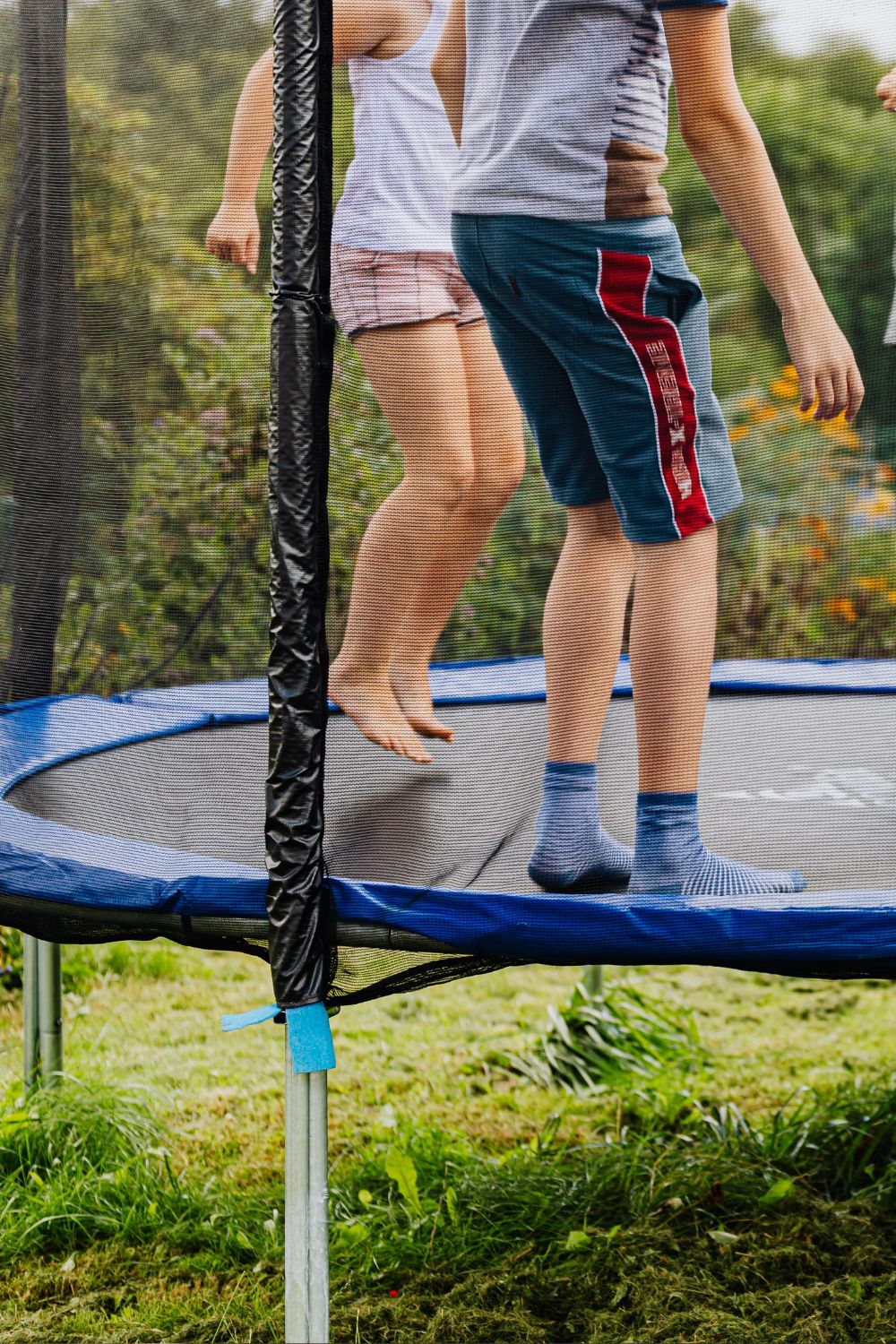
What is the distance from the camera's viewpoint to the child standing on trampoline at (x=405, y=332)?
1.35 metres

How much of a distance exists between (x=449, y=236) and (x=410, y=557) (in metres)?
0.33

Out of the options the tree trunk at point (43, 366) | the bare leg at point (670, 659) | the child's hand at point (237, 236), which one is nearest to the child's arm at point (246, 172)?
the child's hand at point (237, 236)

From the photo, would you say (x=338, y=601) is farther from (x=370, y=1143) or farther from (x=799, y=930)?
(x=370, y=1143)

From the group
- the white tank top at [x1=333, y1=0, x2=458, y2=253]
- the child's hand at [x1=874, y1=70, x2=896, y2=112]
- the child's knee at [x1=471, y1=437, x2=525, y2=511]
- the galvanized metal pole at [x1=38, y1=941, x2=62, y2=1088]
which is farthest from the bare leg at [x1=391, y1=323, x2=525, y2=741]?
the galvanized metal pole at [x1=38, y1=941, x2=62, y2=1088]

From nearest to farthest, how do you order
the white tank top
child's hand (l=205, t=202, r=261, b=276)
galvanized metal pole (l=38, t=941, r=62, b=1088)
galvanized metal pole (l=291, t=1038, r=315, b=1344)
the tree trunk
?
galvanized metal pole (l=291, t=1038, r=315, b=1344) → the white tank top → child's hand (l=205, t=202, r=261, b=276) → the tree trunk → galvanized metal pole (l=38, t=941, r=62, b=1088)

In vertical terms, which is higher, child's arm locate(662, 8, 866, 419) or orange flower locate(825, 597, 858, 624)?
child's arm locate(662, 8, 866, 419)

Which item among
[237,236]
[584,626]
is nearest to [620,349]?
[584,626]

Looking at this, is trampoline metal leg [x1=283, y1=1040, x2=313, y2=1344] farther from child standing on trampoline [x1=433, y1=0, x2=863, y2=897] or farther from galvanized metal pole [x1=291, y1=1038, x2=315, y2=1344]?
child standing on trampoline [x1=433, y1=0, x2=863, y2=897]

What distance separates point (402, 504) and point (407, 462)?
0.05 m

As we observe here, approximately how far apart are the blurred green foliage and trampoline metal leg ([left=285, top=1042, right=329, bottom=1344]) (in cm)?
52

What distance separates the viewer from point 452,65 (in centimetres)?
133

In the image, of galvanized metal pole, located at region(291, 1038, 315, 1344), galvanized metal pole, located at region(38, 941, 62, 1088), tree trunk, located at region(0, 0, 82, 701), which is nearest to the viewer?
galvanized metal pole, located at region(291, 1038, 315, 1344)

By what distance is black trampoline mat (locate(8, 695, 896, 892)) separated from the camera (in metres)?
1.46

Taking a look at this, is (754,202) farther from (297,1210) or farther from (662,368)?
(297,1210)
